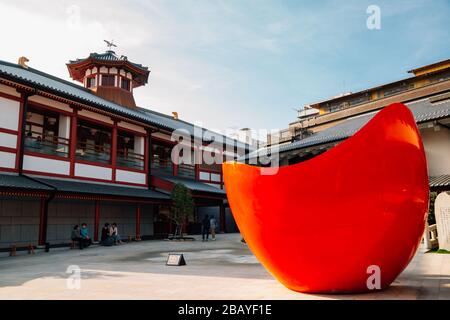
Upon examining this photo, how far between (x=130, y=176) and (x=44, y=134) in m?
4.74

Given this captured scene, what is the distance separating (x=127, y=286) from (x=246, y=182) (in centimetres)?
292

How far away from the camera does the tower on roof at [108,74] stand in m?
22.8

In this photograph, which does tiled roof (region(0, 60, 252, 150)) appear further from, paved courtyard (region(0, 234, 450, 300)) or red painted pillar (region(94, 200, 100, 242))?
paved courtyard (region(0, 234, 450, 300))

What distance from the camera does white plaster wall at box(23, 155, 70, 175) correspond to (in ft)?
47.4

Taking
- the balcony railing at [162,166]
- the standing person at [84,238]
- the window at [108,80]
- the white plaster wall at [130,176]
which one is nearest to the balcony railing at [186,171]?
the balcony railing at [162,166]

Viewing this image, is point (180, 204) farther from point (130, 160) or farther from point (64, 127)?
point (64, 127)

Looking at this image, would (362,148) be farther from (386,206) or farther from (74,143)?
(74,143)

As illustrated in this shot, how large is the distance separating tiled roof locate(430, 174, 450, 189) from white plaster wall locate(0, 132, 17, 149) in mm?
13773

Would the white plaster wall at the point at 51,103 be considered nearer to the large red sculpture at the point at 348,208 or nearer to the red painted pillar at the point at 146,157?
the red painted pillar at the point at 146,157

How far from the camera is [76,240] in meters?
14.8

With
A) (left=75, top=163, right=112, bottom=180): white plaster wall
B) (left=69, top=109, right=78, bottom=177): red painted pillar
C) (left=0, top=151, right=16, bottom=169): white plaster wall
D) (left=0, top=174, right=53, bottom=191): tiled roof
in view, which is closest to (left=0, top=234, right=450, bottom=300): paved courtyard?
(left=0, top=174, right=53, bottom=191): tiled roof

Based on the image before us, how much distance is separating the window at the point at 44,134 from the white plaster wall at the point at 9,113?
93 centimetres

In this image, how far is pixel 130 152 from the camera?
19328 mm
